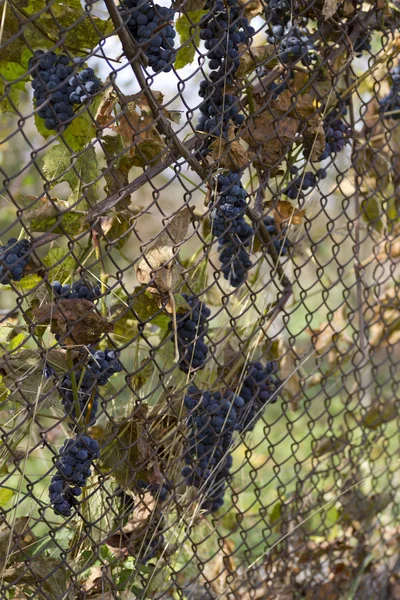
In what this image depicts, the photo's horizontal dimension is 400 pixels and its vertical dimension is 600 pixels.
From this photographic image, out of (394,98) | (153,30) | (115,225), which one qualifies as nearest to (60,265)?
(115,225)

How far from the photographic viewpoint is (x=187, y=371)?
1920mm

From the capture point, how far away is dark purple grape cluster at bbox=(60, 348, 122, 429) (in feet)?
5.43

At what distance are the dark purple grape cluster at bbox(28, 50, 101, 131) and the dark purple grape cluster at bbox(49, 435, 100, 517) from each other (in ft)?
2.34

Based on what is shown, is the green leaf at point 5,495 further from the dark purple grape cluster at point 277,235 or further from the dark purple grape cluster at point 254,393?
the dark purple grape cluster at point 277,235

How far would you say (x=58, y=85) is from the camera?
1488 millimetres

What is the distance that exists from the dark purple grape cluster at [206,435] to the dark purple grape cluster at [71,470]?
33cm

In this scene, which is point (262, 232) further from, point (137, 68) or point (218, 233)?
point (137, 68)

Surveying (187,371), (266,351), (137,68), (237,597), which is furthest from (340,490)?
(137,68)

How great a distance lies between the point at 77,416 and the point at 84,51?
88cm

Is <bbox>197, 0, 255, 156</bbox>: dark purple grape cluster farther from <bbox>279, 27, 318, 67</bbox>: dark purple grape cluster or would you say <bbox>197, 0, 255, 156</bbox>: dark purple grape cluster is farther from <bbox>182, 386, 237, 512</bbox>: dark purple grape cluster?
<bbox>182, 386, 237, 512</bbox>: dark purple grape cluster

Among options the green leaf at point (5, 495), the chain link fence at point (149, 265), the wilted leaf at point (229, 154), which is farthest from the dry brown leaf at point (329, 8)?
the green leaf at point (5, 495)

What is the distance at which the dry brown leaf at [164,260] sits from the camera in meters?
1.71

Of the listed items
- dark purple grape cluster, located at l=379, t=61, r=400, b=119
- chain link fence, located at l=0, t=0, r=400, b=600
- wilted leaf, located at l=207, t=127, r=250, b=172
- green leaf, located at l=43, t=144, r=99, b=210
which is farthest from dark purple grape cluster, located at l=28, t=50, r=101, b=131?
dark purple grape cluster, located at l=379, t=61, r=400, b=119

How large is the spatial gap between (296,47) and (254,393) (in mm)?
1006
